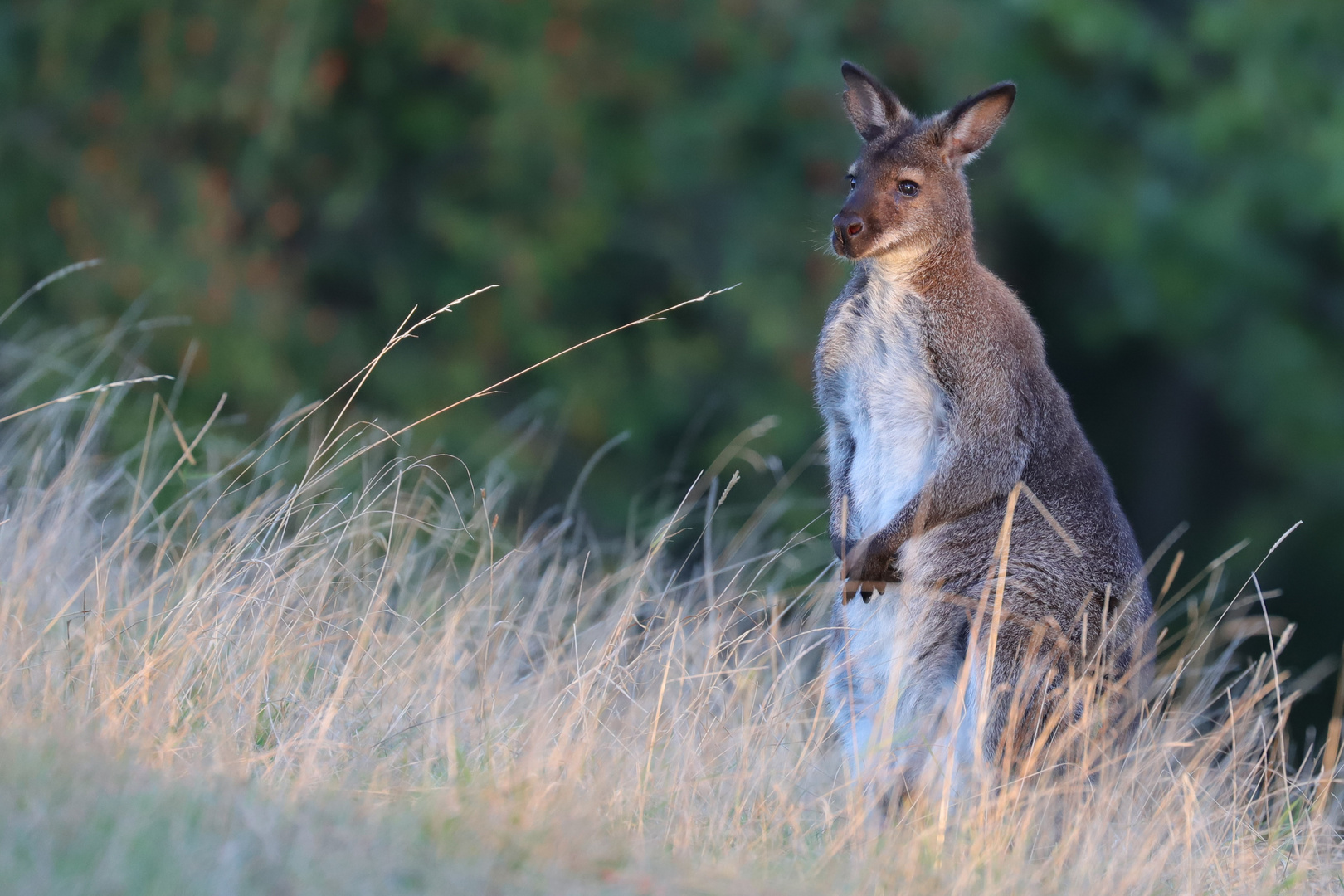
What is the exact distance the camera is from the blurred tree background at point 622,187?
1123 centimetres

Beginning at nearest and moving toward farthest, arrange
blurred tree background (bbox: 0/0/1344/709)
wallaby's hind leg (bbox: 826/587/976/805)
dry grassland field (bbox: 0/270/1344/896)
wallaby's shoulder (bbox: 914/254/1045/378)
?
dry grassland field (bbox: 0/270/1344/896), wallaby's hind leg (bbox: 826/587/976/805), wallaby's shoulder (bbox: 914/254/1045/378), blurred tree background (bbox: 0/0/1344/709)

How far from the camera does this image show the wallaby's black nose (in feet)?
15.5

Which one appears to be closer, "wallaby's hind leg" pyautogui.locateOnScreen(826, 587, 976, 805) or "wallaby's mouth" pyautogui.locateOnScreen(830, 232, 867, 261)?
"wallaby's hind leg" pyautogui.locateOnScreen(826, 587, 976, 805)

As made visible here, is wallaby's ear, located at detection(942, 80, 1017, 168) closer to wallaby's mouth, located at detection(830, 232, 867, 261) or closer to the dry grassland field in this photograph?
wallaby's mouth, located at detection(830, 232, 867, 261)

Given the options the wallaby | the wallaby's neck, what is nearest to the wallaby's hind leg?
the wallaby

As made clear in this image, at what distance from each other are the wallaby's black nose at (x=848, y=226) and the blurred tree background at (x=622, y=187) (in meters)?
6.35

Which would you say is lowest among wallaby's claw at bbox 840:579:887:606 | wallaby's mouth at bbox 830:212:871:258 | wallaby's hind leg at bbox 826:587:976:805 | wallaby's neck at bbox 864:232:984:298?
wallaby's hind leg at bbox 826:587:976:805

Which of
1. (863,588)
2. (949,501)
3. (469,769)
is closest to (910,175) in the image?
(949,501)

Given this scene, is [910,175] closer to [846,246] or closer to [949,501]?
[846,246]

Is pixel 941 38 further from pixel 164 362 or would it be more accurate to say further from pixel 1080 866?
pixel 1080 866

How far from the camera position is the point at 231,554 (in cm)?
415

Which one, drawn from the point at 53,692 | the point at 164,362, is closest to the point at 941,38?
the point at 164,362

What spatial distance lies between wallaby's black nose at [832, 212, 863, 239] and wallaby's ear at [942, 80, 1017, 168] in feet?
1.74

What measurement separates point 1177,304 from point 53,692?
10058 millimetres
